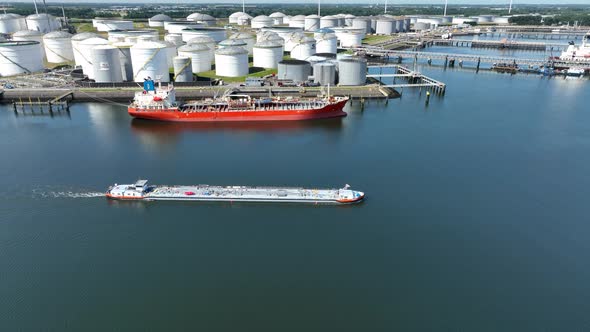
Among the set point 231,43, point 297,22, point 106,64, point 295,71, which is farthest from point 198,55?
point 297,22

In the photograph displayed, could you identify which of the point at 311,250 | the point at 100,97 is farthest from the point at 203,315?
the point at 100,97

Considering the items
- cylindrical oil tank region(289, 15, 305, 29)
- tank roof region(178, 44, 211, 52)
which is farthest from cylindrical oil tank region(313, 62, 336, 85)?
cylindrical oil tank region(289, 15, 305, 29)

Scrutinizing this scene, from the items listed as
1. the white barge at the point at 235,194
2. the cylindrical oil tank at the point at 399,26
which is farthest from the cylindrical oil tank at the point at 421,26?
the white barge at the point at 235,194

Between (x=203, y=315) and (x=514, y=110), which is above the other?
(x=514, y=110)

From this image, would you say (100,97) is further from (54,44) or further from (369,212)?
(369,212)

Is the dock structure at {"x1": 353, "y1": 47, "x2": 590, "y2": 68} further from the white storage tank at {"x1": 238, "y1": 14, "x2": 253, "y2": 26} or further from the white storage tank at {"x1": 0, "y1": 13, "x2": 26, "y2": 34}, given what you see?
the white storage tank at {"x1": 0, "y1": 13, "x2": 26, "y2": 34}

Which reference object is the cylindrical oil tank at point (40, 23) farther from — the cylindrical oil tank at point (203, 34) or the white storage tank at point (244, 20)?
the white storage tank at point (244, 20)
